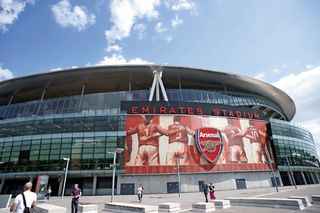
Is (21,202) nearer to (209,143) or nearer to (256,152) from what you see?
(209,143)

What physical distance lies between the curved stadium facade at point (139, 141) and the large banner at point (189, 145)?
0.17 metres

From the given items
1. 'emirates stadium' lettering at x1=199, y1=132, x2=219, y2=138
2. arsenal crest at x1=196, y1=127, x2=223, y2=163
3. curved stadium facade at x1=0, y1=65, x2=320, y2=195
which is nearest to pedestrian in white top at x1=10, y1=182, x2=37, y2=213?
curved stadium facade at x1=0, y1=65, x2=320, y2=195

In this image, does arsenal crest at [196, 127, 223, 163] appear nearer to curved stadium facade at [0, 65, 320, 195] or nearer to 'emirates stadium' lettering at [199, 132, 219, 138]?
'emirates stadium' lettering at [199, 132, 219, 138]

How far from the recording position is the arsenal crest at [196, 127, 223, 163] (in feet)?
118

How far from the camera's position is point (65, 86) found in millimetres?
49562

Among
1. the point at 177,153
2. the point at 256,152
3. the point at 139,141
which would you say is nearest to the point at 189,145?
the point at 177,153

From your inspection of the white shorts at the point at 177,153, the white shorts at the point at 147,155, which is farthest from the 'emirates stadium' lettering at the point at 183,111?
the white shorts at the point at 147,155

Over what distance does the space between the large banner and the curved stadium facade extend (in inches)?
6.8

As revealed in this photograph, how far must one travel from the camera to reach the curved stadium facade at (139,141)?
113 feet

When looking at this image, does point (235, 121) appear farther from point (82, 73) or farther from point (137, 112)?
point (82, 73)

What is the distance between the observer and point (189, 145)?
36125 mm

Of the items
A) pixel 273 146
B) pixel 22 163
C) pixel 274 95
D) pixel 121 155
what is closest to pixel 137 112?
pixel 121 155

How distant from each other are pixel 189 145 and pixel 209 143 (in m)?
3.80

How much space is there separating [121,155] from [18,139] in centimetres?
2075
